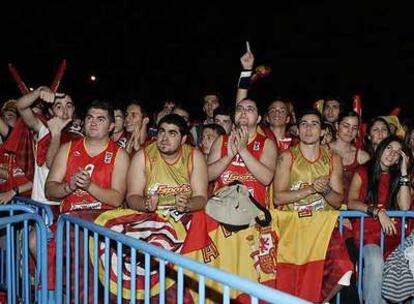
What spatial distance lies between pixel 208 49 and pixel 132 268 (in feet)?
76.9

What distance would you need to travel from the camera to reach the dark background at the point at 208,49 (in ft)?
68.7

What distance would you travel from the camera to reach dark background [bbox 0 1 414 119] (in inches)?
824

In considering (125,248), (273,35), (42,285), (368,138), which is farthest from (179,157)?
(273,35)

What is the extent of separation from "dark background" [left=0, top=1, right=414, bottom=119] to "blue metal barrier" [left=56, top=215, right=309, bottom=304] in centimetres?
1733

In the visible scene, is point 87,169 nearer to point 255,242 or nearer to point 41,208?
point 41,208

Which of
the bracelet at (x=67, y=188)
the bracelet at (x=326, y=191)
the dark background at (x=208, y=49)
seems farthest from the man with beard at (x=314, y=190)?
the dark background at (x=208, y=49)

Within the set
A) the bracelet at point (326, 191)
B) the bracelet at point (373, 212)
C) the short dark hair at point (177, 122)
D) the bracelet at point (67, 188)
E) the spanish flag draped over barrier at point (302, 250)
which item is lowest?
the spanish flag draped over barrier at point (302, 250)

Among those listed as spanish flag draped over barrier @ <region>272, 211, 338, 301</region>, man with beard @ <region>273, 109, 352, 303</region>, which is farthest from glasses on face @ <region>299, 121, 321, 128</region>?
spanish flag draped over barrier @ <region>272, 211, 338, 301</region>

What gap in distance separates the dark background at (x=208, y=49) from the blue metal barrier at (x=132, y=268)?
17331 mm

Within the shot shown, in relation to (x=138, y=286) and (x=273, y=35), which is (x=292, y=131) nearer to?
(x=138, y=286)

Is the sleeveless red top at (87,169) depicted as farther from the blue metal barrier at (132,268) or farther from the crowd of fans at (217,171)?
the blue metal barrier at (132,268)

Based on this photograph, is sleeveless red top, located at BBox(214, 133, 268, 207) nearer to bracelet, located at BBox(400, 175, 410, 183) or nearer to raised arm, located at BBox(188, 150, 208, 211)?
raised arm, located at BBox(188, 150, 208, 211)

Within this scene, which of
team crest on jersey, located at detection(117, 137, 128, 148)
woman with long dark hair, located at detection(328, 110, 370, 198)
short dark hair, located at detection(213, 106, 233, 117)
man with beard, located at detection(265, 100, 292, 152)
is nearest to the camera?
woman with long dark hair, located at detection(328, 110, 370, 198)

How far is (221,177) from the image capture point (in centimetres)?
586
